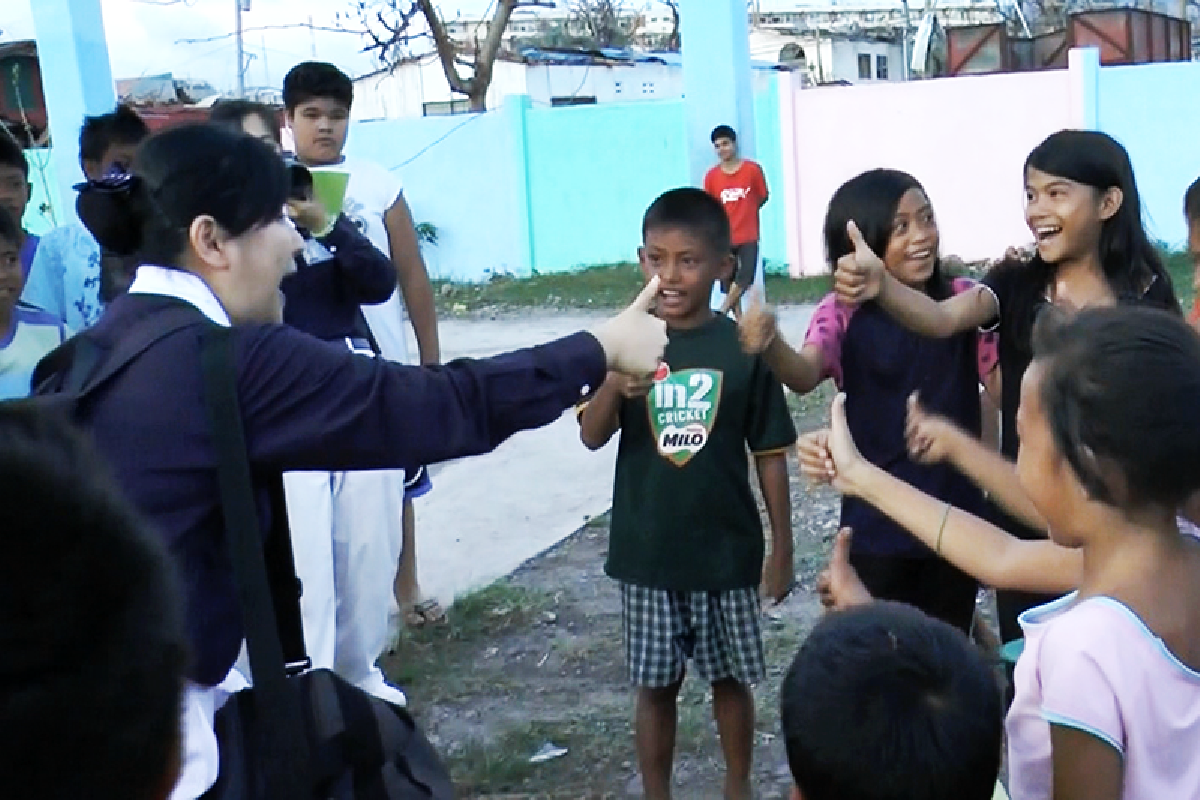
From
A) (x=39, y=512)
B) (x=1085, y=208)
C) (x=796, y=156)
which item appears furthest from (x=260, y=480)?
(x=796, y=156)

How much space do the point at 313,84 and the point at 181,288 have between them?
85.7 inches

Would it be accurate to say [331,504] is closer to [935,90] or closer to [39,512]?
[39,512]

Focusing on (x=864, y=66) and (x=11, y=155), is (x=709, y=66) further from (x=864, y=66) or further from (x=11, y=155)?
(x=864, y=66)

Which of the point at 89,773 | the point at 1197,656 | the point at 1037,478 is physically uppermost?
the point at 89,773

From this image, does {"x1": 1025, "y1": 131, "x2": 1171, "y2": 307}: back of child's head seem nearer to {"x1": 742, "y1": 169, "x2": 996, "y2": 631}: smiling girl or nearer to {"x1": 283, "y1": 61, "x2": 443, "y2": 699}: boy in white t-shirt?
{"x1": 742, "y1": 169, "x2": 996, "y2": 631}: smiling girl

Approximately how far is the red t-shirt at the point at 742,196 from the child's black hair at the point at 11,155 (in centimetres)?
702

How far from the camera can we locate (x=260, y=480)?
6.29ft

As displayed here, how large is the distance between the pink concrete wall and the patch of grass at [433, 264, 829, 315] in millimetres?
987

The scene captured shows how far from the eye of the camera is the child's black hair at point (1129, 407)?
5.12 ft

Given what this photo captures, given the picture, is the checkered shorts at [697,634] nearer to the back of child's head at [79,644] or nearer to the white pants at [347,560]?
the white pants at [347,560]

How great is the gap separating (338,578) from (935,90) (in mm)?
12793

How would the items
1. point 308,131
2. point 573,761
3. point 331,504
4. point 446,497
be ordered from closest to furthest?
point 331,504
point 573,761
point 308,131
point 446,497

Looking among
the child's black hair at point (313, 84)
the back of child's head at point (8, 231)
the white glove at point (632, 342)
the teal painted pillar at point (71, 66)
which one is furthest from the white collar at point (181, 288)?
the teal painted pillar at point (71, 66)

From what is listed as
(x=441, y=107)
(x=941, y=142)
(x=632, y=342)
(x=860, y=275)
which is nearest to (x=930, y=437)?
(x=860, y=275)
